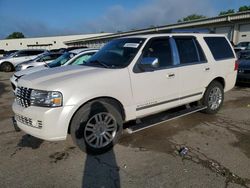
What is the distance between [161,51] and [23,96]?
101 inches

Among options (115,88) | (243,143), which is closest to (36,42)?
(115,88)

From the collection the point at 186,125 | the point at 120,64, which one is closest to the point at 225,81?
the point at 186,125

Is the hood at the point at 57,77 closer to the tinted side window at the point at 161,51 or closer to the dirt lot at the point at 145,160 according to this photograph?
the tinted side window at the point at 161,51

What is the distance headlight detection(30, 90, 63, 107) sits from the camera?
3463 mm

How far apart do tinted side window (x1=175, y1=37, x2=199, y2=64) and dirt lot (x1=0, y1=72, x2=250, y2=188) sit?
139cm

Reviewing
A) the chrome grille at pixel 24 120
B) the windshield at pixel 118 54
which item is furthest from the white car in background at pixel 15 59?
the chrome grille at pixel 24 120

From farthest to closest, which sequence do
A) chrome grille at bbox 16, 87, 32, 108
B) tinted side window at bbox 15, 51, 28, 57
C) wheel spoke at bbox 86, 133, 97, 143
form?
1. tinted side window at bbox 15, 51, 28, 57
2. wheel spoke at bbox 86, 133, 97, 143
3. chrome grille at bbox 16, 87, 32, 108

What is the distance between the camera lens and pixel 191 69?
492cm

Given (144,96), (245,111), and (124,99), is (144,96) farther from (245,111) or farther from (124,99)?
(245,111)

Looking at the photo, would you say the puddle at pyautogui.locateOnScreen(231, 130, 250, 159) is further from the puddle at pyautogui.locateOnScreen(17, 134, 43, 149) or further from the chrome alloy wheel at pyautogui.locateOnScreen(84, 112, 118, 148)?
the puddle at pyautogui.locateOnScreen(17, 134, 43, 149)

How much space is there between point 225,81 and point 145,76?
268 centimetres

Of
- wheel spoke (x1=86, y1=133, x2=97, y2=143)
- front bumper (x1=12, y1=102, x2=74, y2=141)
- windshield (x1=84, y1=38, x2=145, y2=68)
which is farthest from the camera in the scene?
windshield (x1=84, y1=38, x2=145, y2=68)

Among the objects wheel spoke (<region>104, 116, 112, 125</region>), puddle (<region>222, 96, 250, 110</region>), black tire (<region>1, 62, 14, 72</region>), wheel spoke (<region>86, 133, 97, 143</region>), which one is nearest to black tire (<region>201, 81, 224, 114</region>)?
puddle (<region>222, 96, 250, 110</region>)

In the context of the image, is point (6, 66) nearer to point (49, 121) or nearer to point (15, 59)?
point (15, 59)
